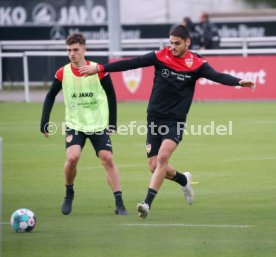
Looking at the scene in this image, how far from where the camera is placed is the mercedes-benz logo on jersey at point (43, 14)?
39188 mm

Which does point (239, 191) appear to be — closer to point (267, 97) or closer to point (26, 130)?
point (26, 130)

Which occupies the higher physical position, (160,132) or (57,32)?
(160,132)

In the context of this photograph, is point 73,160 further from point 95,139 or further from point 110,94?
point 110,94

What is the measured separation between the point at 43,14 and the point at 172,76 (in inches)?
1112

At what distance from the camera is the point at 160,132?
1166 centimetres

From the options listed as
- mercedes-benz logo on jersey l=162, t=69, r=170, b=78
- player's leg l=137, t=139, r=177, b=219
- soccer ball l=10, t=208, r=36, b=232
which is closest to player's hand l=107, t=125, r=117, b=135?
player's leg l=137, t=139, r=177, b=219

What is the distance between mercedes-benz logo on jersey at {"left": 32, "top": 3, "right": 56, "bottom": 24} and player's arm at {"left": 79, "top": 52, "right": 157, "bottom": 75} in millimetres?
27876

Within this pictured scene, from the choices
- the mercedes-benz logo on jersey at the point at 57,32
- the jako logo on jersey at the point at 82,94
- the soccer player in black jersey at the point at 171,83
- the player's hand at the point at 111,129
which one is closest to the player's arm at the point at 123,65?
the soccer player in black jersey at the point at 171,83

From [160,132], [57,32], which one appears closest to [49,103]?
[160,132]

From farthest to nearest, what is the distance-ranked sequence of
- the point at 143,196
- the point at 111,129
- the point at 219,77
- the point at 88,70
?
the point at 143,196
the point at 111,129
the point at 219,77
the point at 88,70

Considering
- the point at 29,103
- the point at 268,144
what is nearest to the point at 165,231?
the point at 268,144

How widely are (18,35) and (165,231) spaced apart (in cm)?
2733

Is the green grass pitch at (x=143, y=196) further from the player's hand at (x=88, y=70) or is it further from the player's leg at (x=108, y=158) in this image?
the player's hand at (x=88, y=70)

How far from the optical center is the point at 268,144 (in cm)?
1881
